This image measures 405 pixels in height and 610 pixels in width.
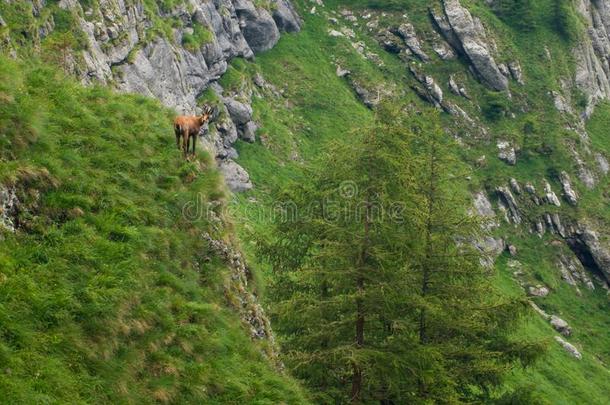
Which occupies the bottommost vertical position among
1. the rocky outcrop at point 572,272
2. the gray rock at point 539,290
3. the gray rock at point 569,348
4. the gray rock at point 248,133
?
the gray rock at point 569,348

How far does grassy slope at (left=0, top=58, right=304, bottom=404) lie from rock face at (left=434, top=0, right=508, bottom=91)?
75.3 metres

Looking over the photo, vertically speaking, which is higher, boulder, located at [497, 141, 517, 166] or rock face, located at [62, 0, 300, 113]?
rock face, located at [62, 0, 300, 113]

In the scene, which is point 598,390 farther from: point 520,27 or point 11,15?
point 520,27

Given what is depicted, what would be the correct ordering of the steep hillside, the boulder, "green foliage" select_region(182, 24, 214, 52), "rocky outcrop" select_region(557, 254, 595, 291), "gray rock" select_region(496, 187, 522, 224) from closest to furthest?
the steep hillside → "green foliage" select_region(182, 24, 214, 52) → "rocky outcrop" select_region(557, 254, 595, 291) → "gray rock" select_region(496, 187, 522, 224) → the boulder

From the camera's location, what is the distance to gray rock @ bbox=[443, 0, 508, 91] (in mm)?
83938

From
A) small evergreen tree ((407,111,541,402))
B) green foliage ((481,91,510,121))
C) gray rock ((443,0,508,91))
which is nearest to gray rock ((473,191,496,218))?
green foliage ((481,91,510,121))

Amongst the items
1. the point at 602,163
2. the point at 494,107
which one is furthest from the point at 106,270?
the point at 602,163

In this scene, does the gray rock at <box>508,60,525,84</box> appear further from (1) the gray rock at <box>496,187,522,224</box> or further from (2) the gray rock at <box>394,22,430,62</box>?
(1) the gray rock at <box>496,187,522,224</box>

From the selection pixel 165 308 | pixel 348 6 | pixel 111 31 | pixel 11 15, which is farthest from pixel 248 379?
pixel 348 6

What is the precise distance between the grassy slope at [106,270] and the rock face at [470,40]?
75.3 meters

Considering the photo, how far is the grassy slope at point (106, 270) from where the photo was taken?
1012 centimetres

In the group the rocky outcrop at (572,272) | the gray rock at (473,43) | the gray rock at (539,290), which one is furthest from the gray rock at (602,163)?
the gray rock at (539,290)

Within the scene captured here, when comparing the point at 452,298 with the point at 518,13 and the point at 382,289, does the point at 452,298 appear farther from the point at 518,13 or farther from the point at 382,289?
the point at 518,13

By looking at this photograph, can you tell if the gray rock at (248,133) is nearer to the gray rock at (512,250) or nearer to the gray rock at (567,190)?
the gray rock at (512,250)
